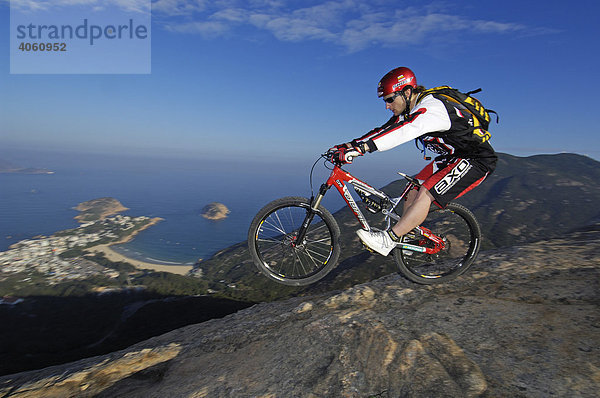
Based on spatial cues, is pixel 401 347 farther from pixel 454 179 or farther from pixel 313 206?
pixel 454 179

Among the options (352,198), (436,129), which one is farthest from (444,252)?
(436,129)

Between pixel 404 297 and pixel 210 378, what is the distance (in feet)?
13.3

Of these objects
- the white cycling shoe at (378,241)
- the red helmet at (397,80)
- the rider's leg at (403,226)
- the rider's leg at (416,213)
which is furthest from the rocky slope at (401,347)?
the red helmet at (397,80)

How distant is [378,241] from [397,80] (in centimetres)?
337

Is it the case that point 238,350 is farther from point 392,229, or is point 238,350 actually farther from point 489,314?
point 489,314

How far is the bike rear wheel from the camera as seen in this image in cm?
694

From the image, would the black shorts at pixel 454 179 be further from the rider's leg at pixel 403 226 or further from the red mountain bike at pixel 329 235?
the red mountain bike at pixel 329 235

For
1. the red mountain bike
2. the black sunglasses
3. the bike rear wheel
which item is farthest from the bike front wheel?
the black sunglasses

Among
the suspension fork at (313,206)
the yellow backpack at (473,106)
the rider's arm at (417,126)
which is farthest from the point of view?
the suspension fork at (313,206)

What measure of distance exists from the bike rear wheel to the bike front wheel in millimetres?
1657

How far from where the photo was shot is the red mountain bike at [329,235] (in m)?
6.65

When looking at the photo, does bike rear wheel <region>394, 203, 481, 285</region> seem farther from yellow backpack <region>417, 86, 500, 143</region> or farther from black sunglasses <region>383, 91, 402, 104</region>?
black sunglasses <region>383, 91, 402, 104</region>

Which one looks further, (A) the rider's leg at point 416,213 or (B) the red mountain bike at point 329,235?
(B) the red mountain bike at point 329,235

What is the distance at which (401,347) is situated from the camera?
14.7 feet
